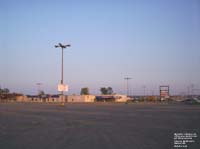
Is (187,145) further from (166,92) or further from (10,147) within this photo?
(166,92)

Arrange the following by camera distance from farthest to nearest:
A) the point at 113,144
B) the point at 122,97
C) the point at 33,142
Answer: the point at 122,97
the point at 33,142
the point at 113,144

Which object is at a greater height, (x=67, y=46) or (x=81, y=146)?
(x=67, y=46)

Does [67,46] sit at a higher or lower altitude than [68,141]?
higher

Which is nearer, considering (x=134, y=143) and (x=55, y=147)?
(x=55, y=147)

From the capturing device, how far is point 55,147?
1088cm

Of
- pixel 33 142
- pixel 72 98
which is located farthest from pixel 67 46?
pixel 72 98

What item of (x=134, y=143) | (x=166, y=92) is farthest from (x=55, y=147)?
(x=166, y=92)

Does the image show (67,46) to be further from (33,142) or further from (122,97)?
(122,97)

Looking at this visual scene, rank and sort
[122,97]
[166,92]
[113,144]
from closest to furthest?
[113,144]
[166,92]
[122,97]

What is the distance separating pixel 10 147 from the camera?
434 inches

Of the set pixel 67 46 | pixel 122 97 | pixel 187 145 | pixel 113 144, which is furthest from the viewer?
pixel 122 97

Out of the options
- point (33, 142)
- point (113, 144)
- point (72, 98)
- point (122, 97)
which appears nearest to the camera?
point (113, 144)

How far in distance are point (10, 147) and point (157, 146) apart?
203 inches

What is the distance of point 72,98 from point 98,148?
Answer: 12352 cm
